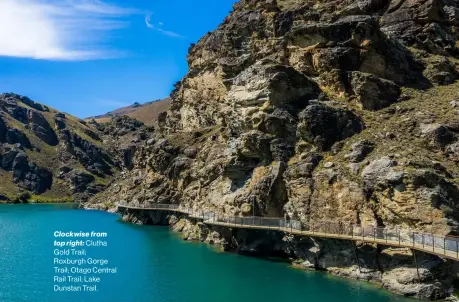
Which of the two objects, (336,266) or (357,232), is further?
(336,266)

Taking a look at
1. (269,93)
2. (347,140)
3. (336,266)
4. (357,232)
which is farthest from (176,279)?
(269,93)

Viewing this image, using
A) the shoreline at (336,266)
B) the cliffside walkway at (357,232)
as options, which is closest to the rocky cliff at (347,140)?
the shoreline at (336,266)

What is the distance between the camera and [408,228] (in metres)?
42.8

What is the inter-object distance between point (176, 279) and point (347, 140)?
27815 mm

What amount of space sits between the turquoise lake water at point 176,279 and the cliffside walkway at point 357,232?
4709 millimetres

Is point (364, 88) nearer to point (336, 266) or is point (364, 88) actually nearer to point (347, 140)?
point (347, 140)

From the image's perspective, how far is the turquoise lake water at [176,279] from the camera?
42.4 meters

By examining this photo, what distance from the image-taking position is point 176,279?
165 feet

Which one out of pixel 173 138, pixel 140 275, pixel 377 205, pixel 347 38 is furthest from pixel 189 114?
pixel 377 205

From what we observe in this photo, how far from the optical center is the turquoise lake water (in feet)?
139

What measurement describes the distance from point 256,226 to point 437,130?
25618 mm

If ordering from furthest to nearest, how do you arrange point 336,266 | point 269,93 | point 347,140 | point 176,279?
point 269,93
point 347,140
point 176,279
point 336,266

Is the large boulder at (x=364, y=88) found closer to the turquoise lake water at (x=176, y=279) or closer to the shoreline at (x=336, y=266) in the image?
the shoreline at (x=336, y=266)

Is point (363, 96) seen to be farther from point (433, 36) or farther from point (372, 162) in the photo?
point (433, 36)
